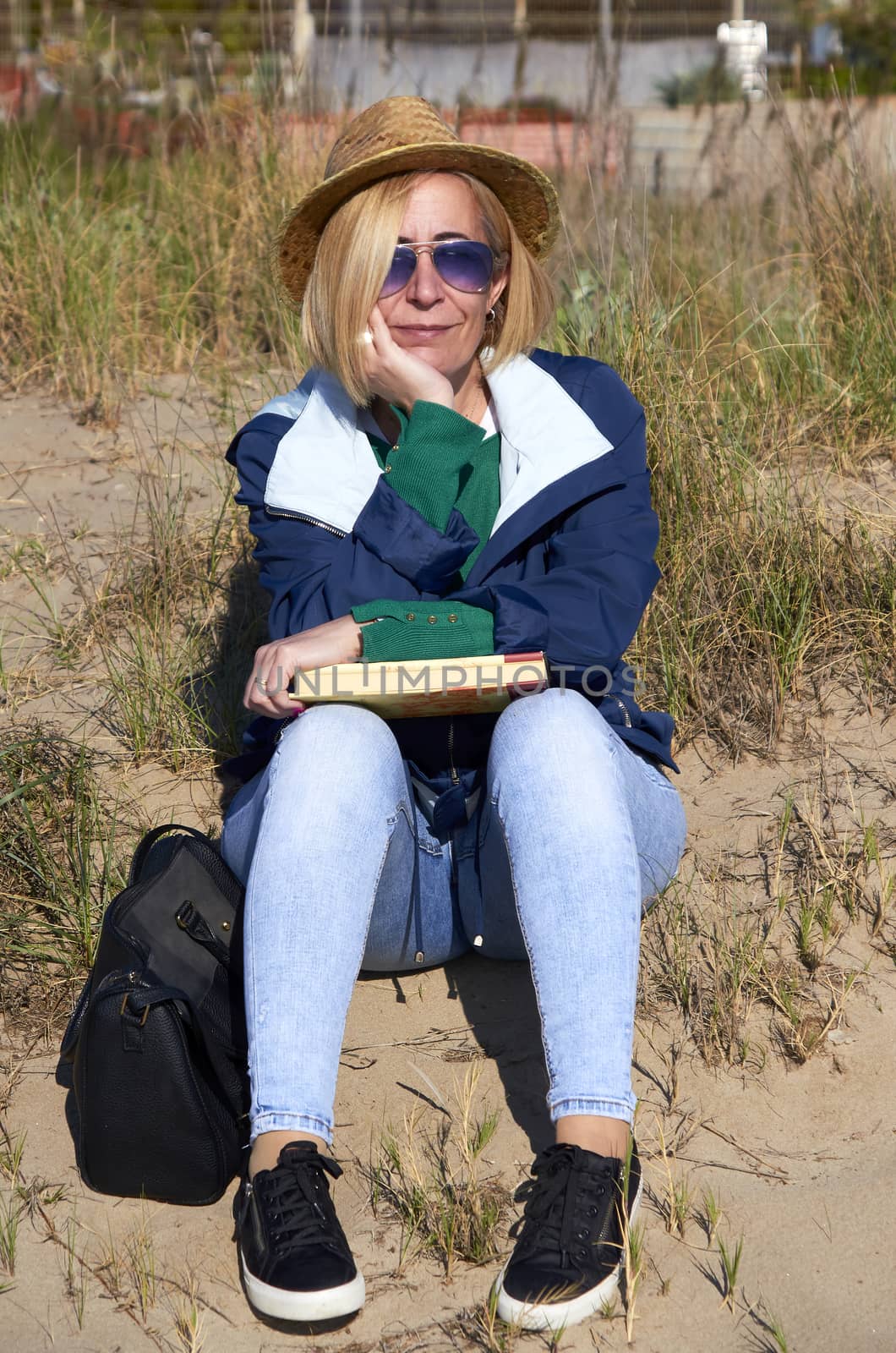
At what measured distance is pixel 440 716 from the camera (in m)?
2.24

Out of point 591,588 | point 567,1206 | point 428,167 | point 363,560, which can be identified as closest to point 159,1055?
point 567,1206

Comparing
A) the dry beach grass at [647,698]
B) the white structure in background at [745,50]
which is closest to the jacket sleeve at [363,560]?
the dry beach grass at [647,698]

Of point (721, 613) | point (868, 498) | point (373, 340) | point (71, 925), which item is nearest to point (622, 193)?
point (868, 498)

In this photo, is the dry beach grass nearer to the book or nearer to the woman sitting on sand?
the woman sitting on sand

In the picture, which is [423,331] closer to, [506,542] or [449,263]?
[449,263]

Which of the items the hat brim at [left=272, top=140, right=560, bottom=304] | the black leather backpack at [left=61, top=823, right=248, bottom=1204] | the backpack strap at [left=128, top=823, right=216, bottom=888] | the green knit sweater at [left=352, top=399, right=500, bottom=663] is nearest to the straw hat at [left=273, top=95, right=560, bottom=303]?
the hat brim at [left=272, top=140, right=560, bottom=304]

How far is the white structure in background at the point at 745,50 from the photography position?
515cm

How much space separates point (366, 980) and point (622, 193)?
3.76 metres

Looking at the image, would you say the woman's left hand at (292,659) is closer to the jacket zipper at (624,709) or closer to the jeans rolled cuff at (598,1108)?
the jacket zipper at (624,709)

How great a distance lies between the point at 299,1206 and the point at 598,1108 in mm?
423

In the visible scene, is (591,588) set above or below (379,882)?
above

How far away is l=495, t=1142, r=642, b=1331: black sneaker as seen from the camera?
1678 millimetres

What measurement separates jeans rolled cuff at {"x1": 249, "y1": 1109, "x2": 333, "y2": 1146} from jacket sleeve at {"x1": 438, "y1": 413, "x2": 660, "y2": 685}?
2.53ft

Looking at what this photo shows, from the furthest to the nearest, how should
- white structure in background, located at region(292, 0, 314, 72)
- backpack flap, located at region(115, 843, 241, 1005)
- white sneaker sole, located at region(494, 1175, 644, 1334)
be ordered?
white structure in background, located at region(292, 0, 314, 72) → backpack flap, located at region(115, 843, 241, 1005) → white sneaker sole, located at region(494, 1175, 644, 1334)
